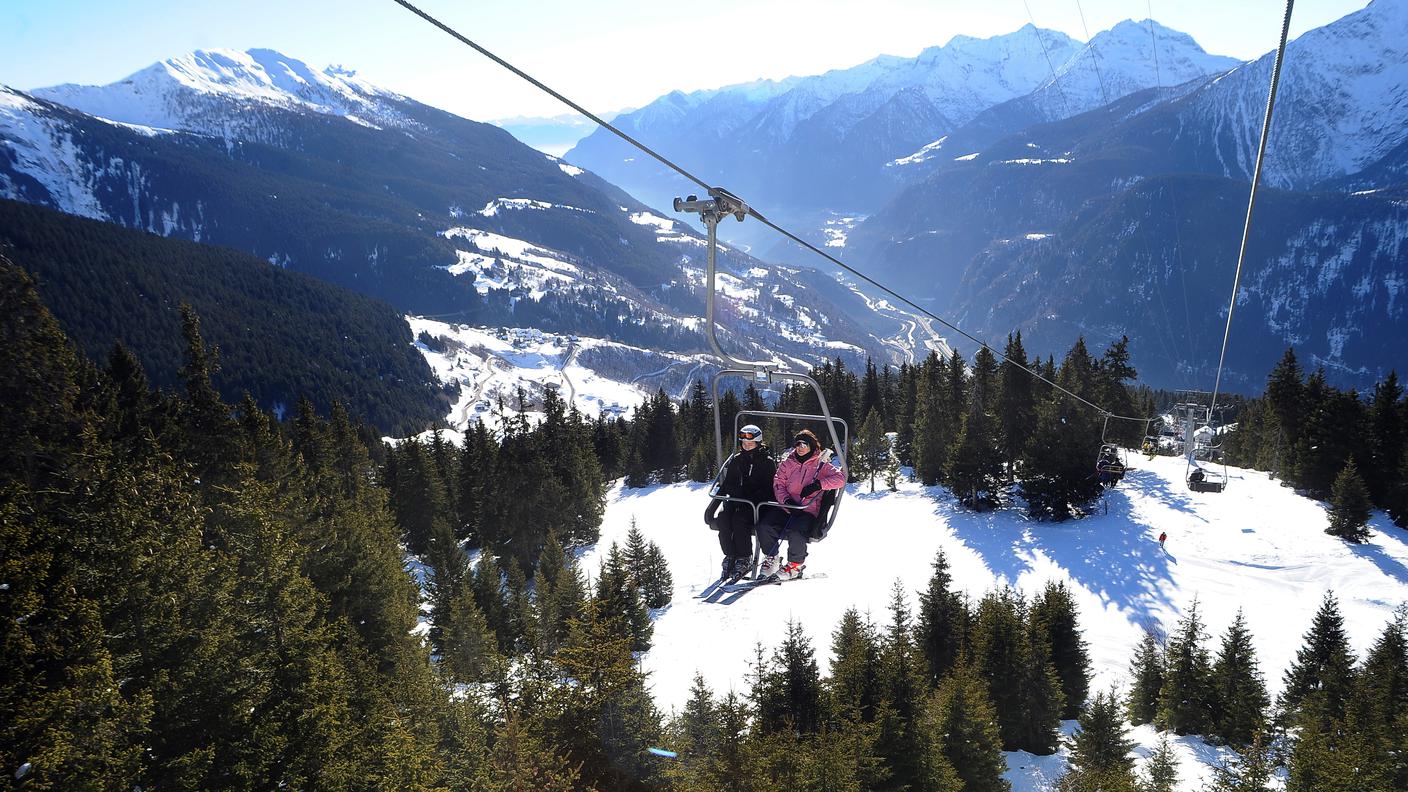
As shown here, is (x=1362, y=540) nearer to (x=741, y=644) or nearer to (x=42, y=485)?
(x=741, y=644)

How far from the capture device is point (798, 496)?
13.2 m

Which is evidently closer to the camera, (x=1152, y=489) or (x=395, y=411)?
(x=1152, y=489)

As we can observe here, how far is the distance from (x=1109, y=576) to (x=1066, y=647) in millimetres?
11029

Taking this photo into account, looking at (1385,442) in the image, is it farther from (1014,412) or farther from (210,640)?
(210,640)

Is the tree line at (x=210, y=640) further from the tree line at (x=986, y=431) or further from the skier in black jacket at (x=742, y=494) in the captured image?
the tree line at (x=986, y=431)

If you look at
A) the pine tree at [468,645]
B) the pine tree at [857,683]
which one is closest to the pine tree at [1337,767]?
the pine tree at [857,683]

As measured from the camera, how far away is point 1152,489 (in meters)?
53.4

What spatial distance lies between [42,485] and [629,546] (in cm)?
3277

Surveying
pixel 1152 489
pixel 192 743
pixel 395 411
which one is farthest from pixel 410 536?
pixel 395 411

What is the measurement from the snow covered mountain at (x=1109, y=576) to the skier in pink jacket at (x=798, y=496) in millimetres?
24607

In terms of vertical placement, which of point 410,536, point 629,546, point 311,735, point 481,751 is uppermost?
point 311,735

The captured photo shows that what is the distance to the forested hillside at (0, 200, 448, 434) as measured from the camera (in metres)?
157

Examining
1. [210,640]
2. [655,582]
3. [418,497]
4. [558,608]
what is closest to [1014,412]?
[655,582]

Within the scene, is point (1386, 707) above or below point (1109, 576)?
above
